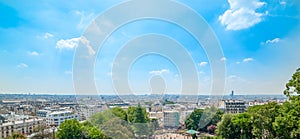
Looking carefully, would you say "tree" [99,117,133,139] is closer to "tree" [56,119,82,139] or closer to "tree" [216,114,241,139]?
"tree" [56,119,82,139]

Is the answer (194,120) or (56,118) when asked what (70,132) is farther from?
(56,118)

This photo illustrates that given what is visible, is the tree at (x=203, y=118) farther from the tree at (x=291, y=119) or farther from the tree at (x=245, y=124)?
the tree at (x=291, y=119)

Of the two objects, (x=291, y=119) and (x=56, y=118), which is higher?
(x=291, y=119)

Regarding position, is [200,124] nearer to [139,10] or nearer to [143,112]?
[143,112]

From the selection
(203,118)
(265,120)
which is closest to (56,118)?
(203,118)

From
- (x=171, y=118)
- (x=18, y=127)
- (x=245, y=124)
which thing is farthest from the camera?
(x=171, y=118)

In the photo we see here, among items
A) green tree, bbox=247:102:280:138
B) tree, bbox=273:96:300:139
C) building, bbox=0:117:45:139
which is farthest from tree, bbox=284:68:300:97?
building, bbox=0:117:45:139

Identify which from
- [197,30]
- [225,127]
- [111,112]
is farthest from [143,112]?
[197,30]
